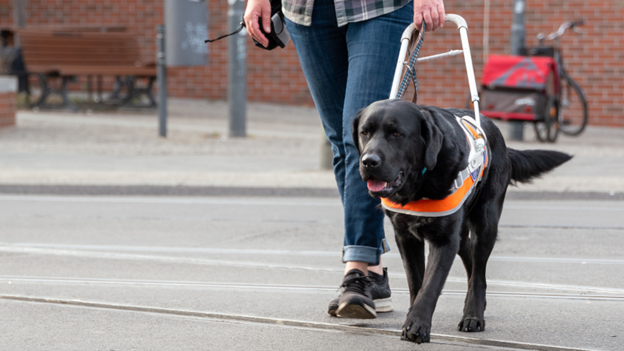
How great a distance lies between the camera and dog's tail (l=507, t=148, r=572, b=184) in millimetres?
3729

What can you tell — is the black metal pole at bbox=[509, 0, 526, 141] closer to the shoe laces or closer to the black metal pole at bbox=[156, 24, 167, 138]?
the black metal pole at bbox=[156, 24, 167, 138]

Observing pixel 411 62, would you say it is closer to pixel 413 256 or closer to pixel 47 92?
pixel 413 256

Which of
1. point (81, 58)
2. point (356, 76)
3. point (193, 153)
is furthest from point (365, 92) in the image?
point (81, 58)

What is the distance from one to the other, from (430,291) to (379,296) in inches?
28.5

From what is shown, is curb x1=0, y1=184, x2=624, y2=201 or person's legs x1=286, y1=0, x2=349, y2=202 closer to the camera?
person's legs x1=286, y1=0, x2=349, y2=202

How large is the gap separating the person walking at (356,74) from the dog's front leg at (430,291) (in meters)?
0.46

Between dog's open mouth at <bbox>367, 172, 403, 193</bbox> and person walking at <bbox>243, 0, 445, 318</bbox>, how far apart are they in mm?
540

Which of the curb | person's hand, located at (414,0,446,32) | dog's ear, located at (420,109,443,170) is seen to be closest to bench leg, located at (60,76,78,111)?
the curb

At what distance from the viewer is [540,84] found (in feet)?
Result: 38.0

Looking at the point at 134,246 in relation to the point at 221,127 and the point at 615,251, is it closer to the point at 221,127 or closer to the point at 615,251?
the point at 615,251

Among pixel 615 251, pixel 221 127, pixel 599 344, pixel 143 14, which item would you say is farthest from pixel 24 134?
pixel 599 344

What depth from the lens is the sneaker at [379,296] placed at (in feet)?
12.0

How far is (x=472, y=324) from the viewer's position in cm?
344

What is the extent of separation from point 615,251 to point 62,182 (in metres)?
5.23
